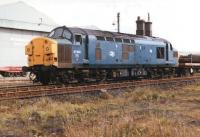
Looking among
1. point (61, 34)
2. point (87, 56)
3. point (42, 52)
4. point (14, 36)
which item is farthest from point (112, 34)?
point (14, 36)

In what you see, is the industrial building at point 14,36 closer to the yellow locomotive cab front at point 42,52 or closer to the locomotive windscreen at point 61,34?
the locomotive windscreen at point 61,34

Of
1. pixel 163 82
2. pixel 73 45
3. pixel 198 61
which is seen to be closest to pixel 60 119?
pixel 73 45

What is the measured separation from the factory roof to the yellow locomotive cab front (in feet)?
75.2

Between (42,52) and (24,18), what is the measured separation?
37626 millimetres

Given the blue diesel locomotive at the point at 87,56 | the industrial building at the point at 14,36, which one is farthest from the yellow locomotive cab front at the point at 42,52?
the industrial building at the point at 14,36

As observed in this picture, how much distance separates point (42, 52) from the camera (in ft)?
72.9

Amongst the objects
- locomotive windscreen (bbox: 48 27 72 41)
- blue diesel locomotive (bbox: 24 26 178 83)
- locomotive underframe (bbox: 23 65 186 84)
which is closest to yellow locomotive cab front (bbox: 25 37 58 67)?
blue diesel locomotive (bbox: 24 26 178 83)

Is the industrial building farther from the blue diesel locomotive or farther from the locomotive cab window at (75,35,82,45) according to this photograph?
the locomotive cab window at (75,35,82,45)

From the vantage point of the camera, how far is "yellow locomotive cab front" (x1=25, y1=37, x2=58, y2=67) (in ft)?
71.2

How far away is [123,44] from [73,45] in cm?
526

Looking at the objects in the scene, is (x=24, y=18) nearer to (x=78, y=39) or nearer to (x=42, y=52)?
(x=78, y=39)

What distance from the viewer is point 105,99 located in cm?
1797

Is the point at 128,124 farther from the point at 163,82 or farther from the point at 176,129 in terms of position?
the point at 163,82

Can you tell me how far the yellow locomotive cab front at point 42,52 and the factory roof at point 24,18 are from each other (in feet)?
75.2
